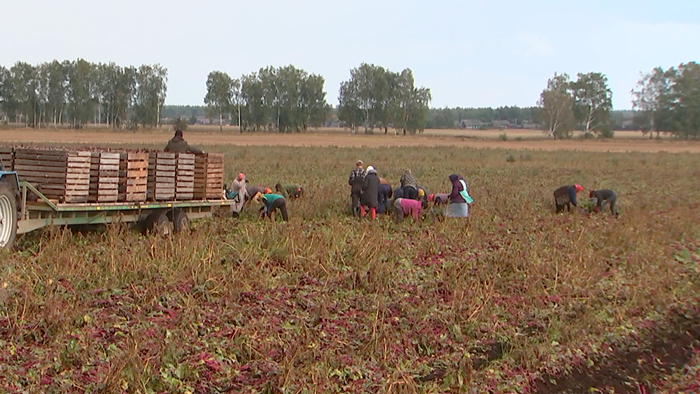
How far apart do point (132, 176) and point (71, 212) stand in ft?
3.54

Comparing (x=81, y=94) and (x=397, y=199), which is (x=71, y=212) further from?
(x=81, y=94)

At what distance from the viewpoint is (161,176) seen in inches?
455

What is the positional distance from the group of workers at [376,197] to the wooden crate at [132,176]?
185 centimetres

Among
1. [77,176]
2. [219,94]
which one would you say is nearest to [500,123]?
[219,94]

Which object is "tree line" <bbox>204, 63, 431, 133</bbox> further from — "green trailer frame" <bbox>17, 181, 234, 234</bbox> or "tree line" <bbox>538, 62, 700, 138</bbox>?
"green trailer frame" <bbox>17, 181, 234, 234</bbox>

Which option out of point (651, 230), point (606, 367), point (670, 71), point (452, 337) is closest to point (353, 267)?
point (452, 337)

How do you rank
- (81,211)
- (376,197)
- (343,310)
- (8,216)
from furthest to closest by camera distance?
(376,197) < (81,211) < (8,216) < (343,310)

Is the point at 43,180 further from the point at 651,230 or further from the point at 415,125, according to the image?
the point at 415,125

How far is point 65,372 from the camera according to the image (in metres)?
6.01

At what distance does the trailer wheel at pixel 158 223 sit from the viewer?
11258mm

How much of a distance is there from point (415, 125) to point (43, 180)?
105m

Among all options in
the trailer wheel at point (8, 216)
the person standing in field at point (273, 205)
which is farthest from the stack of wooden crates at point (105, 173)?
the person standing in field at point (273, 205)

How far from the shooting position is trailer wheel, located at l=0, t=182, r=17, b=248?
920 centimetres

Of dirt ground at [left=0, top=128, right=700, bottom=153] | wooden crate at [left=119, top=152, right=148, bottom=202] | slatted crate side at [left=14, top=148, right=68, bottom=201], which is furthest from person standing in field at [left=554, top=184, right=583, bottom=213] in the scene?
dirt ground at [left=0, top=128, right=700, bottom=153]
